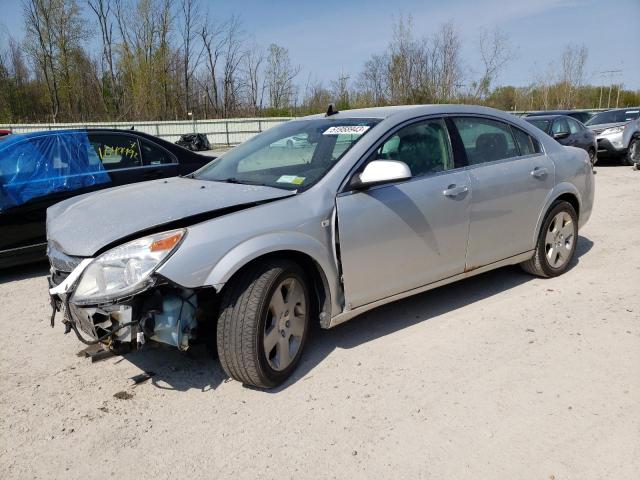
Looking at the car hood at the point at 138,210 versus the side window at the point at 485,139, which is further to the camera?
the side window at the point at 485,139

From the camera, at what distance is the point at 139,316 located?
2727 mm

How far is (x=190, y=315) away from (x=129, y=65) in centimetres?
4716

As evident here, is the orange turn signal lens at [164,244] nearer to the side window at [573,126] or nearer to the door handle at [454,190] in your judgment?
the door handle at [454,190]

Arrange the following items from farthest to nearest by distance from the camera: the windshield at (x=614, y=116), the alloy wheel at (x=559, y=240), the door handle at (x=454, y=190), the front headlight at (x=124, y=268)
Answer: the windshield at (x=614, y=116), the alloy wheel at (x=559, y=240), the door handle at (x=454, y=190), the front headlight at (x=124, y=268)

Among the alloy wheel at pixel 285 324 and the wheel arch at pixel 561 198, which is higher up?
the wheel arch at pixel 561 198

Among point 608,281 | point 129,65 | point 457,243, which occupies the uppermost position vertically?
point 129,65

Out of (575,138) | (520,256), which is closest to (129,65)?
(575,138)

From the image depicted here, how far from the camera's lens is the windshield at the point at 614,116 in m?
15.7

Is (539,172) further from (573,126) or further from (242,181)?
(573,126)

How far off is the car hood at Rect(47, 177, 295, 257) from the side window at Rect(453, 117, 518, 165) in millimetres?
1656

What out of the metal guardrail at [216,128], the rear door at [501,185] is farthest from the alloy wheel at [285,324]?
the metal guardrail at [216,128]

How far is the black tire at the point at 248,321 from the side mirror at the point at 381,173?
778 mm

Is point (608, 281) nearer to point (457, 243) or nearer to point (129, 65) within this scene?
point (457, 243)

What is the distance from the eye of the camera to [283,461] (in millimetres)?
2477
